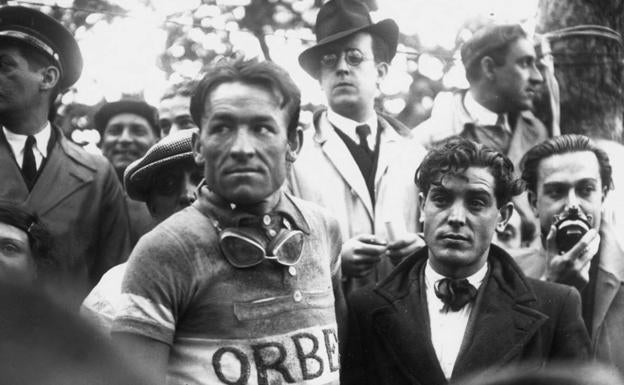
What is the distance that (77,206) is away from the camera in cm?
303

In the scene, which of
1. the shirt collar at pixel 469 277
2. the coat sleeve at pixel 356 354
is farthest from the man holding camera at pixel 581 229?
the coat sleeve at pixel 356 354

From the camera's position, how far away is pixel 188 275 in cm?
202

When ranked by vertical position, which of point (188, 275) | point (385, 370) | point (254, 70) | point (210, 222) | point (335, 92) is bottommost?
point (385, 370)

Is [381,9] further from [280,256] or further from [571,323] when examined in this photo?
[280,256]

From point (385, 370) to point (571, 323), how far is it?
673mm

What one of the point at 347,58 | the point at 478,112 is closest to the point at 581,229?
the point at 478,112

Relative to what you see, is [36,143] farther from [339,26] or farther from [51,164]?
[339,26]

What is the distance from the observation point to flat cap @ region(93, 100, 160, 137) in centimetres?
342

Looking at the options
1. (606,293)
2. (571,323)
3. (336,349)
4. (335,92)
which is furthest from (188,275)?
(606,293)

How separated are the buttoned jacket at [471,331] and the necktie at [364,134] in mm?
819

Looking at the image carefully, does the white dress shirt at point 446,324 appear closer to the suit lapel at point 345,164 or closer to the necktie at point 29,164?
the suit lapel at point 345,164

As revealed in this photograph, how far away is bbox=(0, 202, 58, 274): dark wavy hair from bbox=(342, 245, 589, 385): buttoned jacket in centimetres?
107

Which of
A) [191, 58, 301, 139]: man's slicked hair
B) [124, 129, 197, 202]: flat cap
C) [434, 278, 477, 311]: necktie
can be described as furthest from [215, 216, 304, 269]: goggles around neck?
[124, 129, 197, 202]: flat cap

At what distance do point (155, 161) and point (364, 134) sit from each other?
3.37 feet
